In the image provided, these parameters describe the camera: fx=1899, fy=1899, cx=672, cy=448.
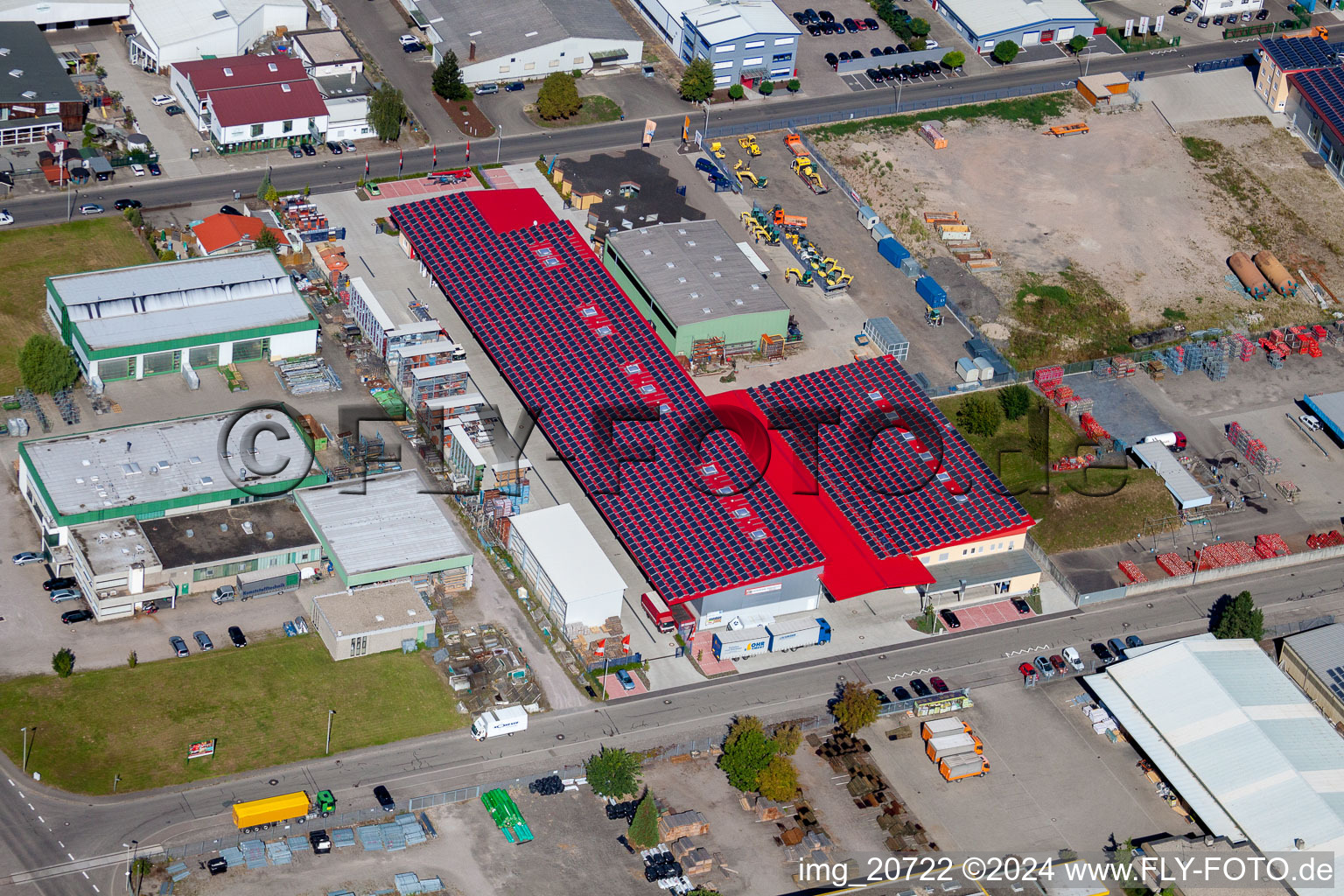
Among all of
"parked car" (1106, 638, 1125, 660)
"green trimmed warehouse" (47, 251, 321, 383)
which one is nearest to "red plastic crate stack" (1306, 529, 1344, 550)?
"parked car" (1106, 638, 1125, 660)

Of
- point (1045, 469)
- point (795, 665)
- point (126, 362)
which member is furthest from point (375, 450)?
point (1045, 469)

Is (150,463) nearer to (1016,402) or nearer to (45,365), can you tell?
(45,365)

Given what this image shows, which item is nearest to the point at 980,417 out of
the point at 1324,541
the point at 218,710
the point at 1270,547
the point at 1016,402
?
the point at 1016,402

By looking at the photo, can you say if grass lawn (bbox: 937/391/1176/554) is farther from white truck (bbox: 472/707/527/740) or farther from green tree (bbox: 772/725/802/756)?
white truck (bbox: 472/707/527/740)

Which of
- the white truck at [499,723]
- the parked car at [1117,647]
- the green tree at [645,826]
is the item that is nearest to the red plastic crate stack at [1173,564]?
the parked car at [1117,647]

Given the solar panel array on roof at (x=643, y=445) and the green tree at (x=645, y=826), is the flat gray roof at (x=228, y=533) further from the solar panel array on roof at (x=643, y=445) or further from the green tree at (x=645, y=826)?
the green tree at (x=645, y=826)

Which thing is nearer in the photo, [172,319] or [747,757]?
[747,757]
